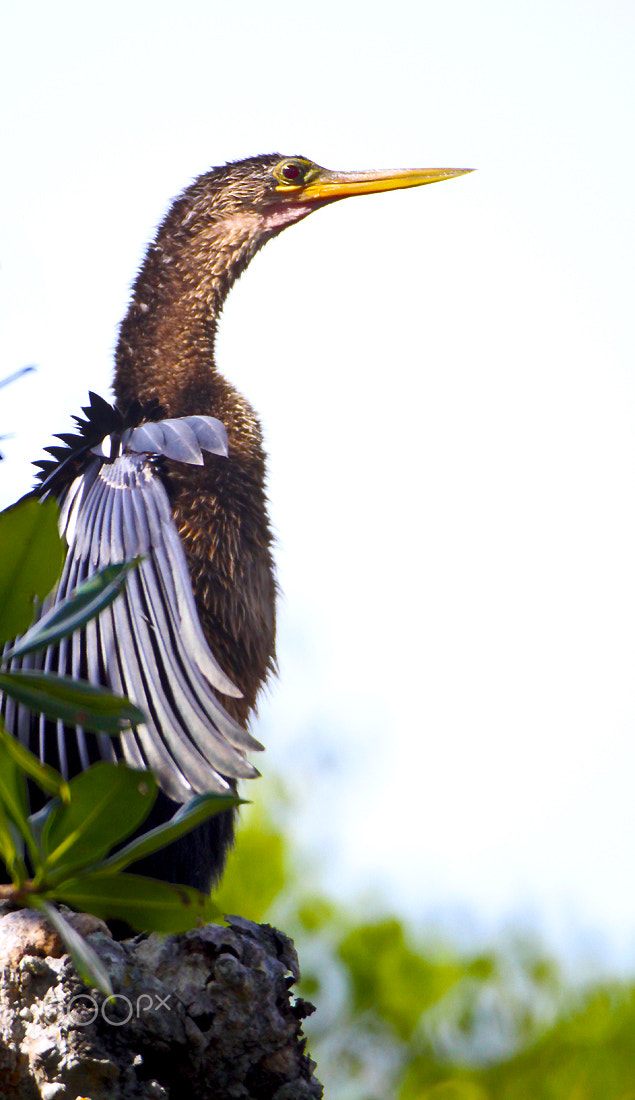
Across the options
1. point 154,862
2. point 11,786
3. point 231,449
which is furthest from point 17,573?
point 231,449

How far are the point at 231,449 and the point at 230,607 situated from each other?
31 cm

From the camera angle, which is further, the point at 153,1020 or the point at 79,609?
the point at 153,1020

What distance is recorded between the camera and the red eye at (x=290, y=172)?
2.51m

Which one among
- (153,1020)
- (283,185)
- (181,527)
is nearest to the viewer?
(153,1020)

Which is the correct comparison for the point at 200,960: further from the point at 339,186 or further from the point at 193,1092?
the point at 339,186

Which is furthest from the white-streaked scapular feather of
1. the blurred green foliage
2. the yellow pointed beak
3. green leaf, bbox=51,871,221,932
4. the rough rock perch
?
the blurred green foliage

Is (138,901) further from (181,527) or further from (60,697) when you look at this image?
(181,527)

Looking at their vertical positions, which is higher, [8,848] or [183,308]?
[183,308]

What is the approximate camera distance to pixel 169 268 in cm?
216

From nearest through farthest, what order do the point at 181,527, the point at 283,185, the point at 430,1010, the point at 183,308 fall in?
1. the point at 181,527
2. the point at 183,308
3. the point at 283,185
4. the point at 430,1010

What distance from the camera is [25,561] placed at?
596mm

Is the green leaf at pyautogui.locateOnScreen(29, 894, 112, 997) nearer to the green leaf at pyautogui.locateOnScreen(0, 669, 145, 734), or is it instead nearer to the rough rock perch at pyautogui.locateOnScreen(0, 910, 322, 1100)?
the green leaf at pyautogui.locateOnScreen(0, 669, 145, 734)

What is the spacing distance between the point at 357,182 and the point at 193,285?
2.18 ft

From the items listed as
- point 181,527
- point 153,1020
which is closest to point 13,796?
point 153,1020
